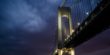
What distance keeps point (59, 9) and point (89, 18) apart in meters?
14.9

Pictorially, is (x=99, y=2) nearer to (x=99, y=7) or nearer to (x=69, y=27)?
(x=99, y=7)

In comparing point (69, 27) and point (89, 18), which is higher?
point (69, 27)

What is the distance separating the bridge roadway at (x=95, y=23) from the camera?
1432cm

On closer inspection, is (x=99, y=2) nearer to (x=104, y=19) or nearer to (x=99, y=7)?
(x=99, y=7)

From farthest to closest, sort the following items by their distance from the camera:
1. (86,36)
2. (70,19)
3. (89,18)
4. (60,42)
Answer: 1. (70,19)
2. (60,42)
3. (86,36)
4. (89,18)

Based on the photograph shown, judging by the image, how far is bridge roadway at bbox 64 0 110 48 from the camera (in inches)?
564

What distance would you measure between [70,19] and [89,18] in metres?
14.4

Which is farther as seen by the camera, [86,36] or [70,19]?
[70,19]

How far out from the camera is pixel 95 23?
1678 centimetres

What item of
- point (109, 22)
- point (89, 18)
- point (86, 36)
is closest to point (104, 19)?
point (109, 22)

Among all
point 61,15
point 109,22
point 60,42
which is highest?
point 61,15

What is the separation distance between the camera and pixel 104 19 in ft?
50.9

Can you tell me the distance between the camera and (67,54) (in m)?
29.8

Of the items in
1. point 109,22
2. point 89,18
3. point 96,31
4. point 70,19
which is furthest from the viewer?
point 70,19
